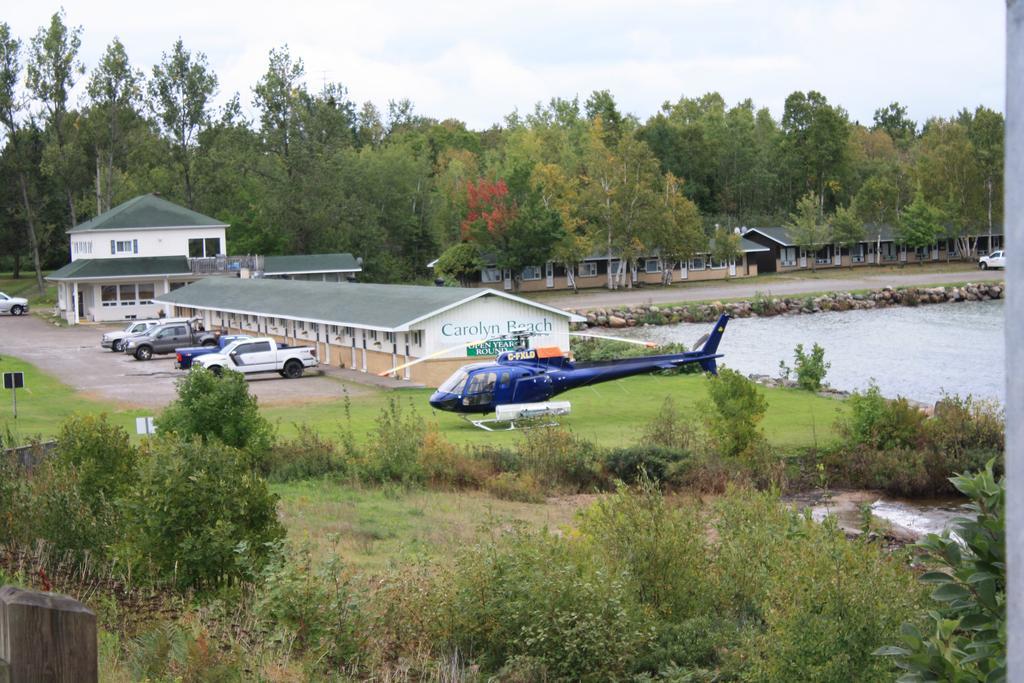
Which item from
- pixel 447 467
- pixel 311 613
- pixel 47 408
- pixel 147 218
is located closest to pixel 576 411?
pixel 447 467

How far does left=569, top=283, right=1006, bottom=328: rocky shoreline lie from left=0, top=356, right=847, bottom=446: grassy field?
30248 millimetres

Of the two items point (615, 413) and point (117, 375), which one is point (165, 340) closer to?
point (117, 375)

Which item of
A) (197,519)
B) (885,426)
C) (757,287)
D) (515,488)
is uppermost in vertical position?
(757,287)

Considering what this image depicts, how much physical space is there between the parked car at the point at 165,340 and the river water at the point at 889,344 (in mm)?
22115

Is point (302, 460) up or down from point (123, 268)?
down

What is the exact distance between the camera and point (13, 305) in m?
75.4

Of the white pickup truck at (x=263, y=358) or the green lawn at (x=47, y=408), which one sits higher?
the white pickup truck at (x=263, y=358)

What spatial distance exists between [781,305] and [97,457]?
209 ft

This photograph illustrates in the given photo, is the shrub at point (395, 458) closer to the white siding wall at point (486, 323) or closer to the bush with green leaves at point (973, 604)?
the white siding wall at point (486, 323)

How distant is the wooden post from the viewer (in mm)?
2701

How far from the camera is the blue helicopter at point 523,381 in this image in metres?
30.5

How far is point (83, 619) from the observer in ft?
9.18

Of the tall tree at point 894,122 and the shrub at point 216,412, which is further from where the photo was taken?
the tall tree at point 894,122

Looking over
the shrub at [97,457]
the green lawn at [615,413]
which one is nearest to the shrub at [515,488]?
the green lawn at [615,413]
